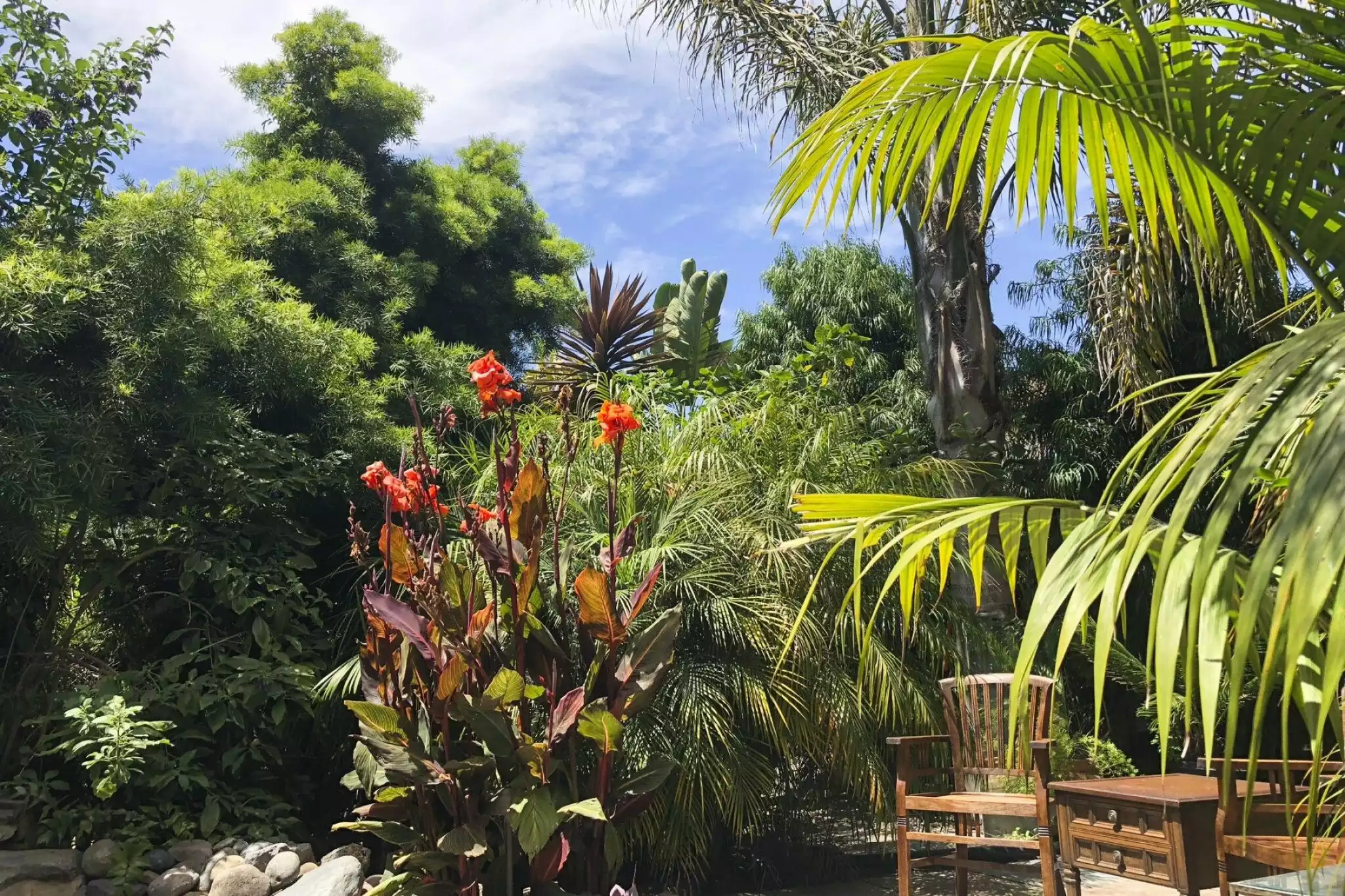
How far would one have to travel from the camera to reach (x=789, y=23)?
6340mm

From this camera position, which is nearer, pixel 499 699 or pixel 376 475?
pixel 499 699

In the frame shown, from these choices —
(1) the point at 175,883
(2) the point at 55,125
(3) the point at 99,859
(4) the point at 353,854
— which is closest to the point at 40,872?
(3) the point at 99,859

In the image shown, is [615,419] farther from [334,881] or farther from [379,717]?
[334,881]

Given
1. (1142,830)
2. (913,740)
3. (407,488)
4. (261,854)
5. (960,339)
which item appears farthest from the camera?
(960,339)

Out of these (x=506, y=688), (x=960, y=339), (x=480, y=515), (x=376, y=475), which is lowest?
(x=506, y=688)

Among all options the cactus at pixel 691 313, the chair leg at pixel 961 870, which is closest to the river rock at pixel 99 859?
the chair leg at pixel 961 870

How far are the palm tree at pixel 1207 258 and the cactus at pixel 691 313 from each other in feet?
31.4

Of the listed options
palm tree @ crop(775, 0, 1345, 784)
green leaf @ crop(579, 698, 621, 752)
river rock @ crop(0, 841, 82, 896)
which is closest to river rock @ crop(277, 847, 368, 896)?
river rock @ crop(0, 841, 82, 896)

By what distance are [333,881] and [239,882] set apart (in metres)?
0.53

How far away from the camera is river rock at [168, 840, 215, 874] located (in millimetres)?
4281

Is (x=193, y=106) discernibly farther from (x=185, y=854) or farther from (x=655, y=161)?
(x=185, y=854)

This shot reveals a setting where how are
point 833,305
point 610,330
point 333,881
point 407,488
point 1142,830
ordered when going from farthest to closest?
point 833,305, point 610,330, point 333,881, point 407,488, point 1142,830

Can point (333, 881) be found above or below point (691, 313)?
below

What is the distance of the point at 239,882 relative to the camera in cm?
407
